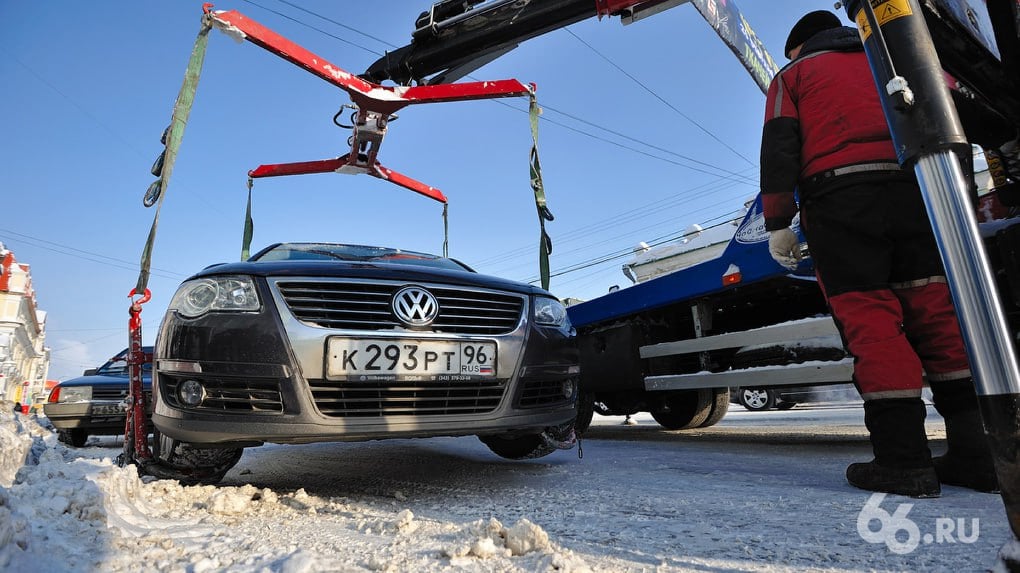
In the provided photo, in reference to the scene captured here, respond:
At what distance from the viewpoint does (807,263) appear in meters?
2.88

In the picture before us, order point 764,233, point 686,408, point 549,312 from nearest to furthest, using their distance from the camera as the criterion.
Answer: point 549,312
point 764,233
point 686,408

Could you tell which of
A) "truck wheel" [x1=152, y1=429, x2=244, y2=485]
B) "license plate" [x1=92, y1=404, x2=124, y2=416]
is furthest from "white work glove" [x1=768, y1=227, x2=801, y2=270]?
"license plate" [x1=92, y1=404, x2=124, y2=416]

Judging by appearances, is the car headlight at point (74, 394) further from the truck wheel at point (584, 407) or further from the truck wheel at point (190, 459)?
the truck wheel at point (584, 407)

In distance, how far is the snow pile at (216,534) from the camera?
43.1 inches

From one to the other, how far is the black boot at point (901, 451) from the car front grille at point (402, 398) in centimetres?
137

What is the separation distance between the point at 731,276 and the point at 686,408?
2.11 meters

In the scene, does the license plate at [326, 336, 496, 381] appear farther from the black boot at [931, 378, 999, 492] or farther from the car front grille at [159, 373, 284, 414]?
the black boot at [931, 378, 999, 492]

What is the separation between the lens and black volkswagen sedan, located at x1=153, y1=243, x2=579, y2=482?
1911mm

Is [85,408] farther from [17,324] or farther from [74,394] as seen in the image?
[17,324]

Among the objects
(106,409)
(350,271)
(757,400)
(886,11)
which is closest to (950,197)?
(886,11)

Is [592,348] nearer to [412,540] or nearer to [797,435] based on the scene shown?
[797,435]

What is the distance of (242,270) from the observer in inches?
83.6

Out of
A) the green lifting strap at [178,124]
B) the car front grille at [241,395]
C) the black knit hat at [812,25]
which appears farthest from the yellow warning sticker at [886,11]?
the green lifting strap at [178,124]

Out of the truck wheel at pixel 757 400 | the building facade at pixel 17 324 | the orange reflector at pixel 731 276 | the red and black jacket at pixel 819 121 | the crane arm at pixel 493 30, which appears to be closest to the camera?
the red and black jacket at pixel 819 121
